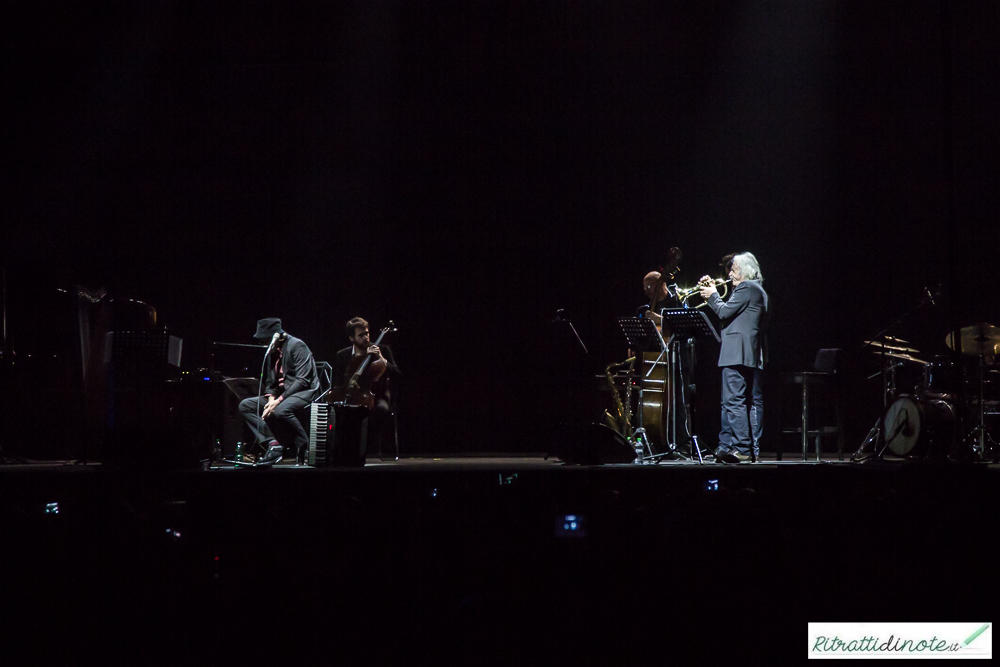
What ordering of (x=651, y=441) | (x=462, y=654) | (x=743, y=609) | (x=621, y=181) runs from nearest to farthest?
(x=462, y=654)
(x=743, y=609)
(x=651, y=441)
(x=621, y=181)

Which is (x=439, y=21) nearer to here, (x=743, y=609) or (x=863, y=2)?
(x=863, y=2)

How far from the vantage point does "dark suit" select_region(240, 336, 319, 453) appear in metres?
7.60

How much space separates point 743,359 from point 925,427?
91.6 inches

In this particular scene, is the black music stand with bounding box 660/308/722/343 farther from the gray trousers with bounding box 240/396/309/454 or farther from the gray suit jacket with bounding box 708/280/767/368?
the gray trousers with bounding box 240/396/309/454

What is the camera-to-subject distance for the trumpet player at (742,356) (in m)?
6.90

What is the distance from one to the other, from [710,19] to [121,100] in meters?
6.90

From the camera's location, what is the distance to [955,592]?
4410mm

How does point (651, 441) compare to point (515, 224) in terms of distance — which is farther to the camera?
point (515, 224)

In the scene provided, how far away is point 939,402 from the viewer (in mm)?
7809

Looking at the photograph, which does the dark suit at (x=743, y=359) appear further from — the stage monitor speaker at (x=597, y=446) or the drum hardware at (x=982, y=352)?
the drum hardware at (x=982, y=352)

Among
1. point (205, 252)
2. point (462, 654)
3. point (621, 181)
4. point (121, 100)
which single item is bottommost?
point (462, 654)

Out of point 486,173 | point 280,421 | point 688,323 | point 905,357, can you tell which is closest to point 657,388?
point 688,323

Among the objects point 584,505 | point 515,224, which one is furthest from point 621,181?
point 584,505

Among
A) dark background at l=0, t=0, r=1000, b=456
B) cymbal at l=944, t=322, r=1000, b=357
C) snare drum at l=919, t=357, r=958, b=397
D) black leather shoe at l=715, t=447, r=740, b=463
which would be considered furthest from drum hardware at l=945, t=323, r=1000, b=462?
black leather shoe at l=715, t=447, r=740, b=463
